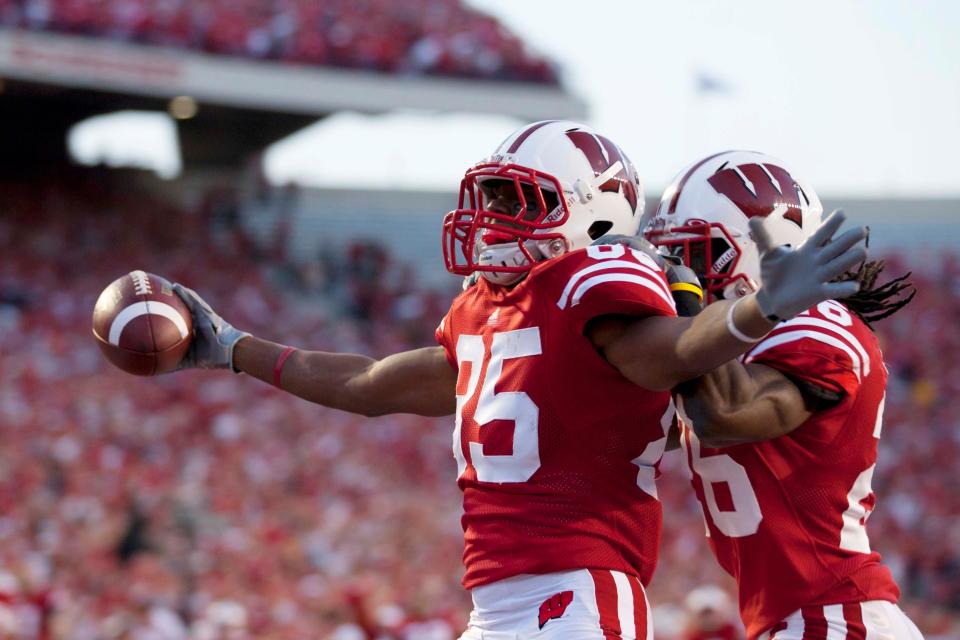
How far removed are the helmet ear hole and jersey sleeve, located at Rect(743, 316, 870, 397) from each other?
18.3 inches

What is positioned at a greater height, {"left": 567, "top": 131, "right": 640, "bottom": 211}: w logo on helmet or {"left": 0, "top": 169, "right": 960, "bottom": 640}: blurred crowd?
{"left": 567, "top": 131, "right": 640, "bottom": 211}: w logo on helmet

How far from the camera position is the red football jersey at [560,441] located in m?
2.86

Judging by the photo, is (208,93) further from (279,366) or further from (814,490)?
(814,490)

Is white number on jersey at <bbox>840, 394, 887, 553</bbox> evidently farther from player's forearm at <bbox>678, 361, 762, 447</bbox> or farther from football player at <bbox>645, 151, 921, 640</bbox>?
player's forearm at <bbox>678, 361, 762, 447</bbox>

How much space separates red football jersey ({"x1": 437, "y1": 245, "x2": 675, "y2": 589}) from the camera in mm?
2857

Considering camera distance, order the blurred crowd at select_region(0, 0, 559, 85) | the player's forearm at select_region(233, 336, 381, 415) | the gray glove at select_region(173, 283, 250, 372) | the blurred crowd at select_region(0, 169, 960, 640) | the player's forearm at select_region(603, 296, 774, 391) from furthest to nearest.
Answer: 1. the blurred crowd at select_region(0, 0, 559, 85)
2. the blurred crowd at select_region(0, 169, 960, 640)
3. the gray glove at select_region(173, 283, 250, 372)
4. the player's forearm at select_region(233, 336, 381, 415)
5. the player's forearm at select_region(603, 296, 774, 391)

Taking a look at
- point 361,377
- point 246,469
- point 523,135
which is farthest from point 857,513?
point 246,469

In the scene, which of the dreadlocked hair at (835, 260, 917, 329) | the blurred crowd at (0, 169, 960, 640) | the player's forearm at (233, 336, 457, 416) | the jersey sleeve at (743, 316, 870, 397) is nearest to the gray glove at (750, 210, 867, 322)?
the jersey sleeve at (743, 316, 870, 397)

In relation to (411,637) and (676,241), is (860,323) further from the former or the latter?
(411,637)

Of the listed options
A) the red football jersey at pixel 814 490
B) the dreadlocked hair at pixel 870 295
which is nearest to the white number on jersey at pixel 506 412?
the red football jersey at pixel 814 490

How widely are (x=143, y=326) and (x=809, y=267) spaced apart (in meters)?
1.93

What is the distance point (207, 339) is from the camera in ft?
12.4

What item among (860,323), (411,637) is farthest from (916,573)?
(860,323)

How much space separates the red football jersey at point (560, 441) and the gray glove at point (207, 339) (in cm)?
99
